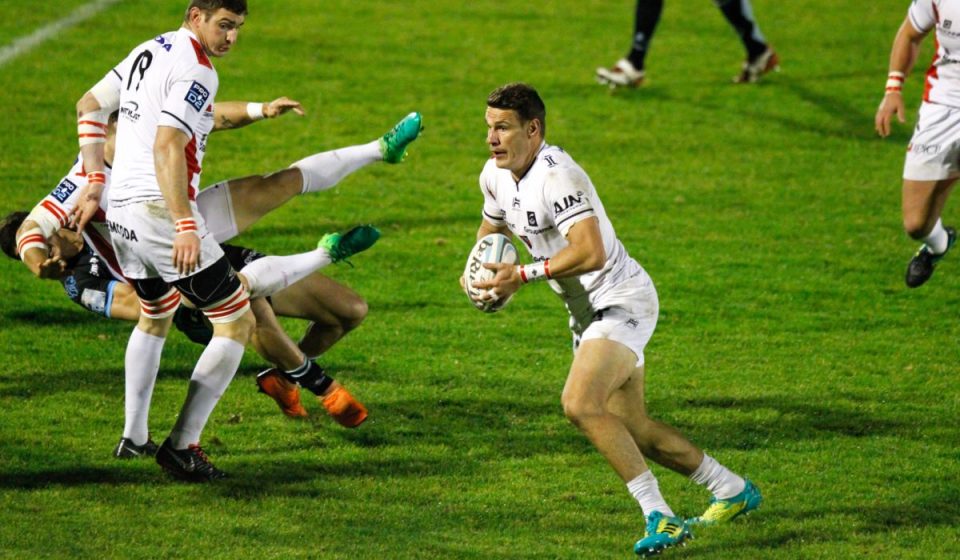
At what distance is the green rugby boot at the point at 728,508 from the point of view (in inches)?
249

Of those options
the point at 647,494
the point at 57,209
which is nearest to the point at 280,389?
the point at 57,209

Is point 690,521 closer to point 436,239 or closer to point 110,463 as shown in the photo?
point 110,463

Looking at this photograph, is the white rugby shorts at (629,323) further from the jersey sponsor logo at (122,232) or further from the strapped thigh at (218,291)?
the jersey sponsor logo at (122,232)

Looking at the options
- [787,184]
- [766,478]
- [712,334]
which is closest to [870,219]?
[787,184]

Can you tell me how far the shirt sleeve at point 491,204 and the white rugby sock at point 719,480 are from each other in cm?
147

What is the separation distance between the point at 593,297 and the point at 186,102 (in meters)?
2.05

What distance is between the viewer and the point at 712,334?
9.43m

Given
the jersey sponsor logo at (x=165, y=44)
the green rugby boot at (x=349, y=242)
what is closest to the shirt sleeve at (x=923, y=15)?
the green rugby boot at (x=349, y=242)

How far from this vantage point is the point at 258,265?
7121 mm

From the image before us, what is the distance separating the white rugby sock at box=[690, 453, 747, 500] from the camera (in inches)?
248

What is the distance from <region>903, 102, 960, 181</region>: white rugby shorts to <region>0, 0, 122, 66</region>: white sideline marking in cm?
1082

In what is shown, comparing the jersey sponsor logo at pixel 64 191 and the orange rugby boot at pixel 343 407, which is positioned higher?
the jersey sponsor logo at pixel 64 191

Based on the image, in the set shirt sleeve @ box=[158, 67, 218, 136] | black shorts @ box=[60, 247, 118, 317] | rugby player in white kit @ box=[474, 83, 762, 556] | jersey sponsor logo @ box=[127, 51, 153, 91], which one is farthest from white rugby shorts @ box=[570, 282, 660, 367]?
black shorts @ box=[60, 247, 118, 317]

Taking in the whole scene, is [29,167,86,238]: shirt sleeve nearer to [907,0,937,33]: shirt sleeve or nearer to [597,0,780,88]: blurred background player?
[907,0,937,33]: shirt sleeve
